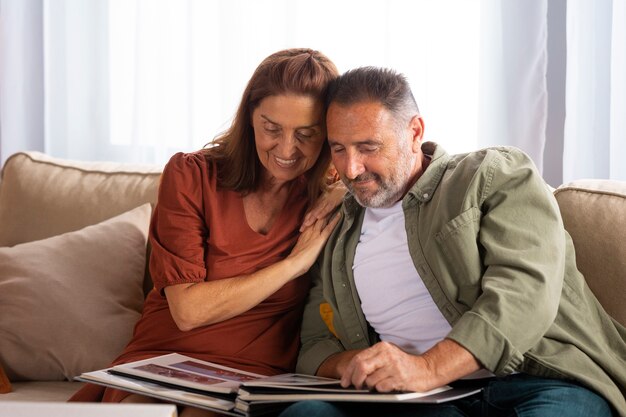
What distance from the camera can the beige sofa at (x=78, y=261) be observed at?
208 cm

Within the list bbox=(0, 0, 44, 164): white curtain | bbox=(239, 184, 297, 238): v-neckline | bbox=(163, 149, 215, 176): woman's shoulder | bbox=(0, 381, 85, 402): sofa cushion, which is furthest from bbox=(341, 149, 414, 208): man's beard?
Result: bbox=(0, 0, 44, 164): white curtain

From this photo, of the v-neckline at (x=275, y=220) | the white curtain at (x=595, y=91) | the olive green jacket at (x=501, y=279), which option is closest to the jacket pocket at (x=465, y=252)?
the olive green jacket at (x=501, y=279)

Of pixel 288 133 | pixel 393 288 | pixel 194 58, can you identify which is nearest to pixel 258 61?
pixel 194 58

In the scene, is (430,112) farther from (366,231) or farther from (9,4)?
(9,4)

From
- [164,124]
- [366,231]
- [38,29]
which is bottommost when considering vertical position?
[366,231]

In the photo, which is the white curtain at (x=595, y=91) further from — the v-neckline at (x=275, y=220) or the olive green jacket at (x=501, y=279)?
the v-neckline at (x=275, y=220)

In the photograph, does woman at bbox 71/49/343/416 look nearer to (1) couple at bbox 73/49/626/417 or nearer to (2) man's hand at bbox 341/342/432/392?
(1) couple at bbox 73/49/626/417

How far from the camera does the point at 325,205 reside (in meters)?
2.12

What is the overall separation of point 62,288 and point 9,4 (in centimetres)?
154

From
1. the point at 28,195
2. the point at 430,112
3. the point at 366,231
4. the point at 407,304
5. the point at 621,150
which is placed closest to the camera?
the point at 407,304

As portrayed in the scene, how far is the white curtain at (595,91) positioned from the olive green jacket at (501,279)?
0.92m

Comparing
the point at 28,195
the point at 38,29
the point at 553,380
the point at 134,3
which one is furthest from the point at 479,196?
the point at 38,29

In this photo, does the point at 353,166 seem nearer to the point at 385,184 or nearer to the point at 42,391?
the point at 385,184

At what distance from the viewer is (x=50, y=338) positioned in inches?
89.4
